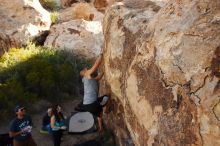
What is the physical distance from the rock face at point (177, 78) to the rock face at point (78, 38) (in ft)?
24.3

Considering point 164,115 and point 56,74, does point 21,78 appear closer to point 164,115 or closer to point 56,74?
point 56,74

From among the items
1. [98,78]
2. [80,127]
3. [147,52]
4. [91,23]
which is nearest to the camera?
[147,52]

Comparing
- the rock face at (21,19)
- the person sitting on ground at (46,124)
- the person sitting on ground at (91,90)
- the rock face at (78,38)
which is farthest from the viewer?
the rock face at (21,19)

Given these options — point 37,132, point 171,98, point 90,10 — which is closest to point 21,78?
point 37,132

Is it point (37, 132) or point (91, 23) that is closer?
point (37, 132)

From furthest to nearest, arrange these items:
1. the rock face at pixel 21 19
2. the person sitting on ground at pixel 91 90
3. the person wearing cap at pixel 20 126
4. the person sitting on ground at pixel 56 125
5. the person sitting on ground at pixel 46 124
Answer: the rock face at pixel 21 19, the person sitting on ground at pixel 46 124, the person sitting on ground at pixel 56 125, the person sitting on ground at pixel 91 90, the person wearing cap at pixel 20 126

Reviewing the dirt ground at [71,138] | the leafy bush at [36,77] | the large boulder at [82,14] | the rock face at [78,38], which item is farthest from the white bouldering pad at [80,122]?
the large boulder at [82,14]

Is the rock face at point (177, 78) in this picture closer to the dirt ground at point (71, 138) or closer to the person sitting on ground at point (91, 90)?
the person sitting on ground at point (91, 90)

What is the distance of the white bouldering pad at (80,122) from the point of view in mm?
11627

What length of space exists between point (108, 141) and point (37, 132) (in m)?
2.26

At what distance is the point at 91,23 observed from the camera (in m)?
17.7

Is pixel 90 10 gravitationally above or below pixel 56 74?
above

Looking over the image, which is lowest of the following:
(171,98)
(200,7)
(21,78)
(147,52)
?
(21,78)

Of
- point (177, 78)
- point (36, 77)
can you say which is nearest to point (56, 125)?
point (36, 77)
